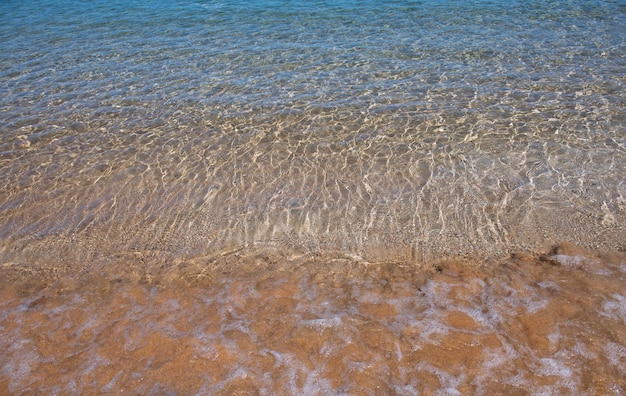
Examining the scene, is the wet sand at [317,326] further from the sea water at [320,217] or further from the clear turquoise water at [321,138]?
the clear turquoise water at [321,138]

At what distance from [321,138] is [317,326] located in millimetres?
3800

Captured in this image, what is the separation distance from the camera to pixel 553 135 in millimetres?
6844

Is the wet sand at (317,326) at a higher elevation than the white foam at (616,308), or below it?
below

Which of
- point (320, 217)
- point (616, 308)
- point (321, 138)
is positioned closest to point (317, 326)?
point (320, 217)

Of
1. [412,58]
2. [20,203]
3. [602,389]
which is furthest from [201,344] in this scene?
[412,58]

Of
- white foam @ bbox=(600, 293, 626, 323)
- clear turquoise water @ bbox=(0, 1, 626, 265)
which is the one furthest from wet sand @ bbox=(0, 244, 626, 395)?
clear turquoise water @ bbox=(0, 1, 626, 265)

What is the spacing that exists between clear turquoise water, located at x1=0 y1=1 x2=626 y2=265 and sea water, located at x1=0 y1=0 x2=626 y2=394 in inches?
1.7

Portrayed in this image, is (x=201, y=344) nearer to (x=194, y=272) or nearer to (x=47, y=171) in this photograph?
(x=194, y=272)

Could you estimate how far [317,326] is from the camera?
13.2 feet

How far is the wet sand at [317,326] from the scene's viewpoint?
355 centimetres

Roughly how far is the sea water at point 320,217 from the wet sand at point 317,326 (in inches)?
0.8

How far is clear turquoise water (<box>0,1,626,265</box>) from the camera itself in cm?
530

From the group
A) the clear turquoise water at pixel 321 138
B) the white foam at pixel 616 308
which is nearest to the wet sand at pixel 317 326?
the white foam at pixel 616 308

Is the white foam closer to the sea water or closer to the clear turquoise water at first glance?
the sea water
